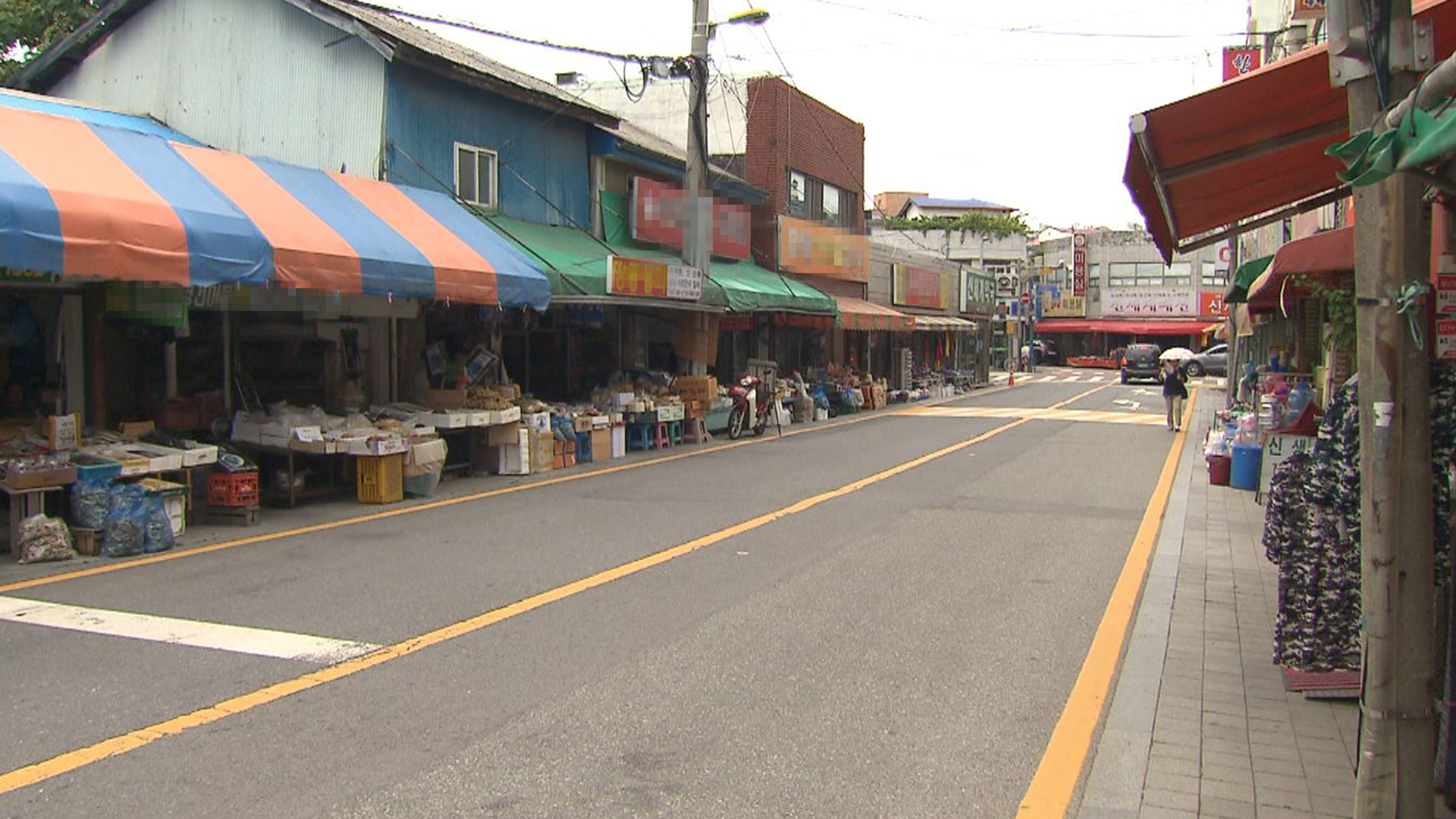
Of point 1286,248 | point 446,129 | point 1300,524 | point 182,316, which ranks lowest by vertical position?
point 1300,524

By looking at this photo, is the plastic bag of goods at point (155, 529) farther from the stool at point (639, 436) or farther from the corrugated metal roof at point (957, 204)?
the corrugated metal roof at point (957, 204)

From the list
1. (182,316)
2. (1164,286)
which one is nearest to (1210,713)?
(182,316)

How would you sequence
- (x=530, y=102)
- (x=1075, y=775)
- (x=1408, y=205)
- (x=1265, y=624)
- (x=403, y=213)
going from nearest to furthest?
(x=1408, y=205), (x=1075, y=775), (x=1265, y=624), (x=403, y=213), (x=530, y=102)

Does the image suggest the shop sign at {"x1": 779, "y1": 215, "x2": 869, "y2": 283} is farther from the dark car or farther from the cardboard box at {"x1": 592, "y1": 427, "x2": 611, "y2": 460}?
the dark car

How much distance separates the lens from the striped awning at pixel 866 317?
28.5 metres

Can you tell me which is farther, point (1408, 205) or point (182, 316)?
point (182, 316)

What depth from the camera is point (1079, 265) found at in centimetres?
6812

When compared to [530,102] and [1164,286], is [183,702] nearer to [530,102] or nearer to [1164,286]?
[530,102]

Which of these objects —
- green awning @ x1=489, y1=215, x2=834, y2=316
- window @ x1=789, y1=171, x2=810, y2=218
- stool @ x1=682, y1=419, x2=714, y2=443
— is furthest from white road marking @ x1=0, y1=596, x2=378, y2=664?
window @ x1=789, y1=171, x2=810, y2=218

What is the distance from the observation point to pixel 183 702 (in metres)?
5.55

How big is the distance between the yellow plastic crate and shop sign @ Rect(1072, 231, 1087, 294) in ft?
202

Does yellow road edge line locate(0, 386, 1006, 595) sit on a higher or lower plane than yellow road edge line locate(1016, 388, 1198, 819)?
higher

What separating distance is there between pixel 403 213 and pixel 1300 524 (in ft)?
37.6

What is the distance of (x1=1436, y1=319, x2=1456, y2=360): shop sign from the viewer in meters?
4.34
